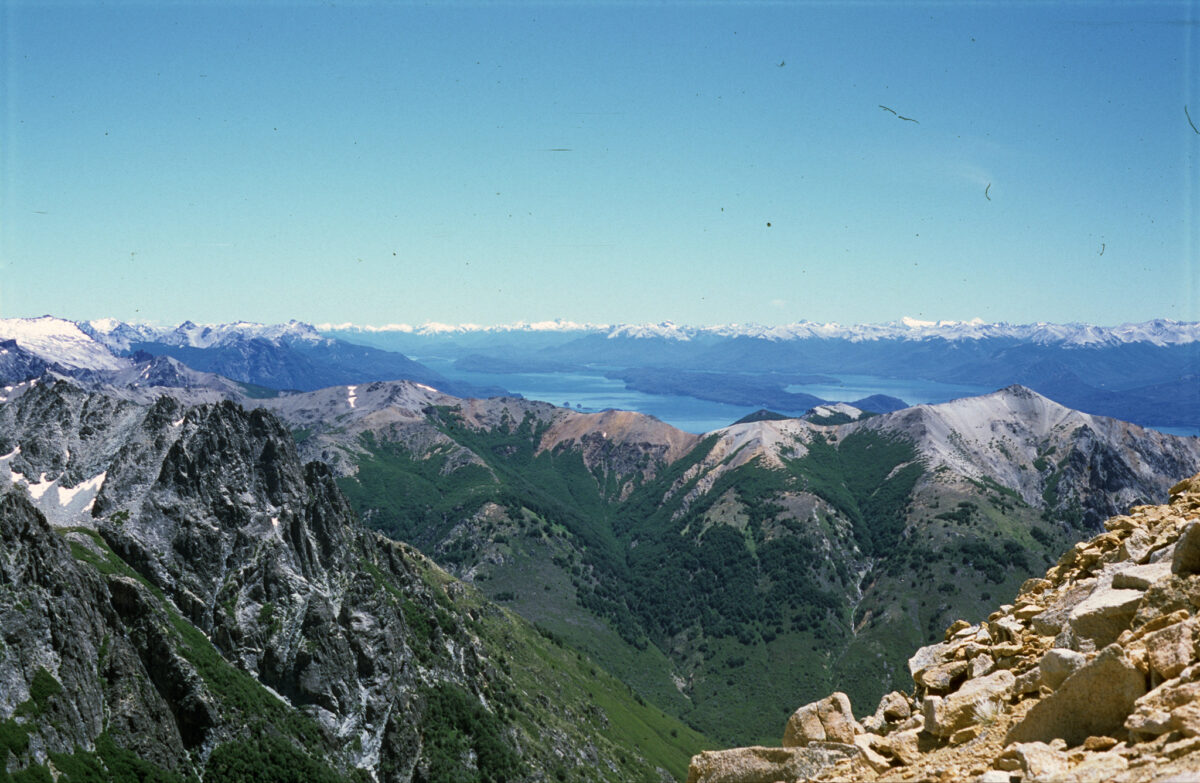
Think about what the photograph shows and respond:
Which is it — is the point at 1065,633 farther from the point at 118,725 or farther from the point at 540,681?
the point at 540,681

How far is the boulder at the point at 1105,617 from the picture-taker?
1332cm

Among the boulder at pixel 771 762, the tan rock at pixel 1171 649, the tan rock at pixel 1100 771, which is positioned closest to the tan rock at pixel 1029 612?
the tan rock at pixel 1171 649

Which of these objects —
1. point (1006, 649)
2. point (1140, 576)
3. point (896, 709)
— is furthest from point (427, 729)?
point (1140, 576)

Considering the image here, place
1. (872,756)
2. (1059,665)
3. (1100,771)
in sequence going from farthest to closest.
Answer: (872,756)
(1059,665)
(1100,771)

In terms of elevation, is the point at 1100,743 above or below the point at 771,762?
above

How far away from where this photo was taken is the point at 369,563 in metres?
148

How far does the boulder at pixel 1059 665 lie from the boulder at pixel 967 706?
119 cm

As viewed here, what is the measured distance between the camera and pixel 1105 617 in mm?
13461

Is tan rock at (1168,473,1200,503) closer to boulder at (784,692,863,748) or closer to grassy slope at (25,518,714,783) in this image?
boulder at (784,692,863,748)

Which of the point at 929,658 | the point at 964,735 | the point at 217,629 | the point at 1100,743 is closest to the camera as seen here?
the point at 1100,743

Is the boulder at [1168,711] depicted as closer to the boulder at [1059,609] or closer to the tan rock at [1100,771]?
the tan rock at [1100,771]

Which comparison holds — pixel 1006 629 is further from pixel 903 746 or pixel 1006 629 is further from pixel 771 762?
pixel 771 762

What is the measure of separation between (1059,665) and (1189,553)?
3664 millimetres

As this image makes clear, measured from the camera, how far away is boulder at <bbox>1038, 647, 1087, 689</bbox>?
11.8m
